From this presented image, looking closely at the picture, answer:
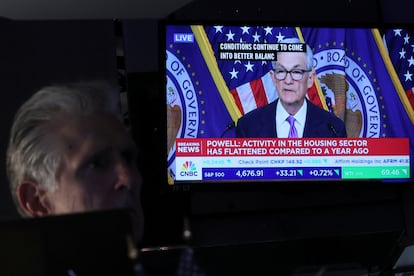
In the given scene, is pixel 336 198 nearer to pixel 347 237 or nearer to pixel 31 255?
pixel 347 237

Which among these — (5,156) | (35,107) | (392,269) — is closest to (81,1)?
(35,107)

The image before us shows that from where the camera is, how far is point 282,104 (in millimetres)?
2619

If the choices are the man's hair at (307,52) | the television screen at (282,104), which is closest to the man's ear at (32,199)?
the television screen at (282,104)

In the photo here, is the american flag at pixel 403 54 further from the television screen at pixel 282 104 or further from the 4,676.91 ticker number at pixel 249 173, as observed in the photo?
the 4,676.91 ticker number at pixel 249 173

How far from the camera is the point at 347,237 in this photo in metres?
2.21

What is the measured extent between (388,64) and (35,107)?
149 cm

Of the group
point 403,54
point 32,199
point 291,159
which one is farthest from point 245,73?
point 32,199

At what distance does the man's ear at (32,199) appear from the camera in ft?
8.21

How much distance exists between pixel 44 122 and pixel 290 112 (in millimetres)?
1013

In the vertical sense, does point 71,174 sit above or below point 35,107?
below

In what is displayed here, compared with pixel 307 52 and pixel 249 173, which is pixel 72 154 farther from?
pixel 307 52

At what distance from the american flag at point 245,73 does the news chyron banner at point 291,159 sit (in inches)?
6.7

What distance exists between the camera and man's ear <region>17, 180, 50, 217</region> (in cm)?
250

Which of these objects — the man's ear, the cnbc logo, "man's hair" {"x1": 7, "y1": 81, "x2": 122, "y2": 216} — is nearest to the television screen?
the cnbc logo
